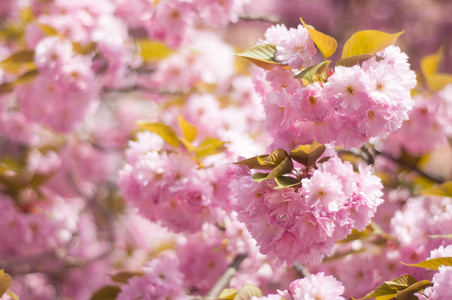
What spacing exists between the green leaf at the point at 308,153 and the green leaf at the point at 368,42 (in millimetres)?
197

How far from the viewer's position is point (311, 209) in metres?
0.68

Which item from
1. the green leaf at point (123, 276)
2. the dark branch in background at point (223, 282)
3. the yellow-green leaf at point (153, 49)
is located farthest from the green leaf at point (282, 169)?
the yellow-green leaf at point (153, 49)

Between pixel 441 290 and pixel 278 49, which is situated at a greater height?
pixel 278 49

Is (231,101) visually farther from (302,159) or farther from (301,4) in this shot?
(301,4)

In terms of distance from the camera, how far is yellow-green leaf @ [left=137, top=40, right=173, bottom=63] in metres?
1.88

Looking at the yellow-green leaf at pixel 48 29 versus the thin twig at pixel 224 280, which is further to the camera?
the yellow-green leaf at pixel 48 29

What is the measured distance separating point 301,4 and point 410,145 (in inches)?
83.2

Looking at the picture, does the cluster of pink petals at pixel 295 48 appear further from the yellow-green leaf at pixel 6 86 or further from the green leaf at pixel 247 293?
the yellow-green leaf at pixel 6 86

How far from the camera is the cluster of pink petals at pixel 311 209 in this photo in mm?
677

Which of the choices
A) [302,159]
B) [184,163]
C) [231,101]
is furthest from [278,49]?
[231,101]

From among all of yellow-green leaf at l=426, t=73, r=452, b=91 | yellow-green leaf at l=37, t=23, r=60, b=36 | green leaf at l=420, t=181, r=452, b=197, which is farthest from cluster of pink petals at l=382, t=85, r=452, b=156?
yellow-green leaf at l=37, t=23, r=60, b=36

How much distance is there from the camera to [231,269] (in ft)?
3.64

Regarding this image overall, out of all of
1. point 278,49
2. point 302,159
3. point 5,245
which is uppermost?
point 278,49

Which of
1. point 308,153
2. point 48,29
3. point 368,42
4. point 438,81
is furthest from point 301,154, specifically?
point 48,29
